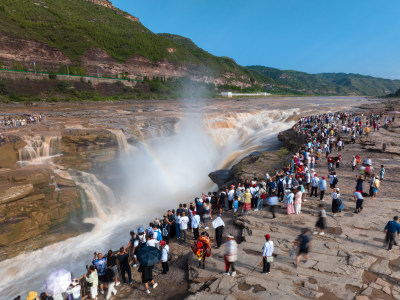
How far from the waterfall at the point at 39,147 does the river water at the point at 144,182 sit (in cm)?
14

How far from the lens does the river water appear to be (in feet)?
36.0

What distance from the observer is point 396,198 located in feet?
34.7

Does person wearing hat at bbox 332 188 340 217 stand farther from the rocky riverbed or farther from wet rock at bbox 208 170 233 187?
wet rock at bbox 208 170 233 187

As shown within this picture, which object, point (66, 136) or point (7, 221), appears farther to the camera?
point (66, 136)

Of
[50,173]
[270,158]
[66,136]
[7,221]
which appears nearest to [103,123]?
[66,136]

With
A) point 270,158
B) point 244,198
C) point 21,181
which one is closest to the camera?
point 244,198

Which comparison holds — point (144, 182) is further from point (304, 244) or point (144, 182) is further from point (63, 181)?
point (304, 244)

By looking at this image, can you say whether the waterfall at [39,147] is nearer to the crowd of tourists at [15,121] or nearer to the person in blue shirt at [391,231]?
the crowd of tourists at [15,121]

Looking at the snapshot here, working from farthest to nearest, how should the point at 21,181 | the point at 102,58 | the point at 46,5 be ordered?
the point at 46,5 < the point at 102,58 < the point at 21,181

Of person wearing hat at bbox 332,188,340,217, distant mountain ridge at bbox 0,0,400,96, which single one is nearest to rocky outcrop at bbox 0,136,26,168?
person wearing hat at bbox 332,188,340,217

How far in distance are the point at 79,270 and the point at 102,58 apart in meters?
73.4

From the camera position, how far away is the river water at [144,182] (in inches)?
432

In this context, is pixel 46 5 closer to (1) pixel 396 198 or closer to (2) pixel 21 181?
(2) pixel 21 181

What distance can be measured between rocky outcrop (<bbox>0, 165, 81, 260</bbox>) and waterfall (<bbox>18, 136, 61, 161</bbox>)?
7.68 ft
